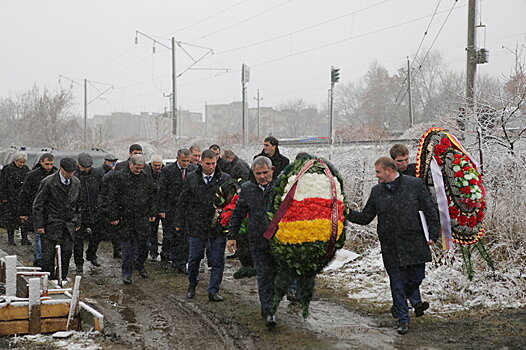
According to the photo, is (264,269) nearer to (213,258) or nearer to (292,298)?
(292,298)

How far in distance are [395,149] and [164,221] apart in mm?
4961

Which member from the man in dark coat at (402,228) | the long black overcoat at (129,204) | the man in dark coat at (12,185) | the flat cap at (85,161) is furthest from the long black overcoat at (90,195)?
the man in dark coat at (402,228)

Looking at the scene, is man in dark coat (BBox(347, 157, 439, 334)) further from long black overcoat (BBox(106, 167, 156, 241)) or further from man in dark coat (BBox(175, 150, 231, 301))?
A: long black overcoat (BBox(106, 167, 156, 241))

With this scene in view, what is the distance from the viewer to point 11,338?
6.27 meters

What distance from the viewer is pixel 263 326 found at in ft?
21.8

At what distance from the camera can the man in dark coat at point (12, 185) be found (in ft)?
40.7

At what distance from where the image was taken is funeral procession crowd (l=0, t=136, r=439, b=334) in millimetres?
6531

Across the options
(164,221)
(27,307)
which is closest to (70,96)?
(164,221)

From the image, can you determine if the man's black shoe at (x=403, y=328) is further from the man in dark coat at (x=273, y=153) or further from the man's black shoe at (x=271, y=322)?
the man in dark coat at (x=273, y=153)

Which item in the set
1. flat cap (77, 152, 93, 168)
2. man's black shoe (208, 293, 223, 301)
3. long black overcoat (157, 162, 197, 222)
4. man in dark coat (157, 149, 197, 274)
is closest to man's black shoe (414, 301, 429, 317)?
man's black shoe (208, 293, 223, 301)

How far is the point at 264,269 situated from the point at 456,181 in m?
2.58

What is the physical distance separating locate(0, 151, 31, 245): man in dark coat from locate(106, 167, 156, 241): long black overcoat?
3987 millimetres

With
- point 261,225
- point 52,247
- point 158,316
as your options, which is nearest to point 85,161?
point 52,247

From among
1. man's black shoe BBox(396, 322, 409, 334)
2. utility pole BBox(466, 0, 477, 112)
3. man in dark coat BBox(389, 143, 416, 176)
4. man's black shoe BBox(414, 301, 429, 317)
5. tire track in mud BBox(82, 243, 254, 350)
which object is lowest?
tire track in mud BBox(82, 243, 254, 350)
